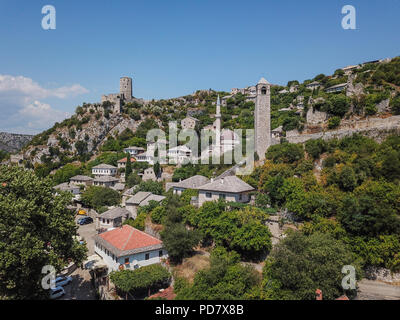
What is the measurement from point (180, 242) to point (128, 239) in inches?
167

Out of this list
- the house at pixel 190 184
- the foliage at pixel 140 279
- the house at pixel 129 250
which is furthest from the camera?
the house at pixel 190 184

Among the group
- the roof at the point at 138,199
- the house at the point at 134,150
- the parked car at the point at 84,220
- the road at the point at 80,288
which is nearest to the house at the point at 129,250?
the road at the point at 80,288

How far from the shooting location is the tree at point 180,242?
1828cm

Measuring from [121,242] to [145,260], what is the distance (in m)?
2.35

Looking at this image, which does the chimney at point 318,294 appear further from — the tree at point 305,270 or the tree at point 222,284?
the tree at point 222,284

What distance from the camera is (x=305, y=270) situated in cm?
1291

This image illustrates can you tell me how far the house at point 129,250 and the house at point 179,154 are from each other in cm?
2620

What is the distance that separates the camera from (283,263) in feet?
43.2

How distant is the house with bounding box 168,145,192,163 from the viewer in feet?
151

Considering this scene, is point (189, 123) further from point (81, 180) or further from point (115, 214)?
point (115, 214)

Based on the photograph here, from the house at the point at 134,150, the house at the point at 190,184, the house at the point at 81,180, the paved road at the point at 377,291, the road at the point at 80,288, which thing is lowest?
the road at the point at 80,288

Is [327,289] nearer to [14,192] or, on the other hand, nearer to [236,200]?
[236,200]
